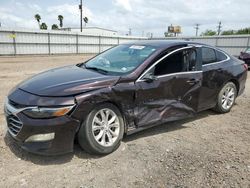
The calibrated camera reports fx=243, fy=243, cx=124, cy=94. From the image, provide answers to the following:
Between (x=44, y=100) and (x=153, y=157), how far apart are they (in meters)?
1.65

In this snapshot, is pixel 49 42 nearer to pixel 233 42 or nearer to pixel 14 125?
pixel 233 42

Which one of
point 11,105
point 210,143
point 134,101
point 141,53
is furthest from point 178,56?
point 11,105

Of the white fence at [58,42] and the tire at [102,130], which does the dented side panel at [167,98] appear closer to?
the tire at [102,130]

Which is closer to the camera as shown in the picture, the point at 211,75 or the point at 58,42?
the point at 211,75

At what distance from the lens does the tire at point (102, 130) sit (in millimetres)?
3154

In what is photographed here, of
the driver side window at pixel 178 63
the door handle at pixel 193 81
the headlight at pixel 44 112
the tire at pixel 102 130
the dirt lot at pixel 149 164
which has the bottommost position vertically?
the dirt lot at pixel 149 164

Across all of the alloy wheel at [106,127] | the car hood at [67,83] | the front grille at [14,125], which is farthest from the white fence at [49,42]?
the alloy wheel at [106,127]

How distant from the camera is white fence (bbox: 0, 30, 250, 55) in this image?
24109 millimetres

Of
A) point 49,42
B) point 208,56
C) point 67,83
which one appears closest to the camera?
point 67,83

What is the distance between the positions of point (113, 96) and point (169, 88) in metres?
1.09

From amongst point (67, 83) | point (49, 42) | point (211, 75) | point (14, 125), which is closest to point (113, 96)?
point (67, 83)

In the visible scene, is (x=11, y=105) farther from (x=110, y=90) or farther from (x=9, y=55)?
(x=9, y=55)

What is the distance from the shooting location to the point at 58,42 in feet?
92.2

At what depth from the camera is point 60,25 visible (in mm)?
67375
